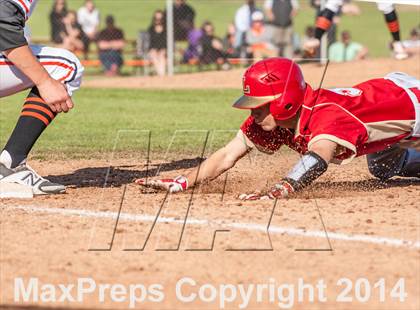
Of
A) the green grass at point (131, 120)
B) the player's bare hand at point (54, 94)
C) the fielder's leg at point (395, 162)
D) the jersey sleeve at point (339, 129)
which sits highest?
the player's bare hand at point (54, 94)

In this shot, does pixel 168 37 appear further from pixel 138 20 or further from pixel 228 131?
pixel 138 20

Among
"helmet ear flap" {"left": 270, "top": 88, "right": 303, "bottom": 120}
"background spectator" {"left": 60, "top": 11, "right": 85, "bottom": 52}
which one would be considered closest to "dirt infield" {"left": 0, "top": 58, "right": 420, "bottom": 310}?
"helmet ear flap" {"left": 270, "top": 88, "right": 303, "bottom": 120}

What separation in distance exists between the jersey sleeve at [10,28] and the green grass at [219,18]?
25.8 m

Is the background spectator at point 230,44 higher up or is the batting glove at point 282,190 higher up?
the batting glove at point 282,190

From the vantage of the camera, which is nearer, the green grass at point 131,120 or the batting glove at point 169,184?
the batting glove at point 169,184

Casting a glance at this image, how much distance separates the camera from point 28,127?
693 centimetres

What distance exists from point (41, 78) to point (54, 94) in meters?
0.15

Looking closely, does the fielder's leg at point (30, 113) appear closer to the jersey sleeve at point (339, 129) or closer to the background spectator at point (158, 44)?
the jersey sleeve at point (339, 129)

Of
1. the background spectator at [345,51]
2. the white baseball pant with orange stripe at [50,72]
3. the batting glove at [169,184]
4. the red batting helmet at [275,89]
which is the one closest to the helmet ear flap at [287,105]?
the red batting helmet at [275,89]

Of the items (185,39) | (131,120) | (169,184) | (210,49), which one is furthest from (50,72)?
(210,49)

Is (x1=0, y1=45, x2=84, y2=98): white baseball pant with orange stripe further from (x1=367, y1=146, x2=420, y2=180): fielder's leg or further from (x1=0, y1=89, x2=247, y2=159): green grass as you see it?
(x1=0, y1=89, x2=247, y2=159): green grass

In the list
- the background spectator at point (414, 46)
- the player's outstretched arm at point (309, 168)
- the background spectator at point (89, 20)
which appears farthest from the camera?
the background spectator at point (89, 20)

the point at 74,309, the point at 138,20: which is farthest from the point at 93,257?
the point at 138,20

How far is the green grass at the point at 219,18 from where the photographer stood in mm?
36062
